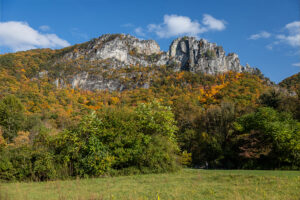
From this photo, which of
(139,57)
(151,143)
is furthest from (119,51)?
(151,143)

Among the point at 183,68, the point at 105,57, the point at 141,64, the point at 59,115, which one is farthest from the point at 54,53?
the point at 59,115

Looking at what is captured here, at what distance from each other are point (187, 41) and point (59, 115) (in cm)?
13130

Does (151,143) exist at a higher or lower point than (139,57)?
lower

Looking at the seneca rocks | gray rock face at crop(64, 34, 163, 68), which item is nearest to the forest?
the seneca rocks

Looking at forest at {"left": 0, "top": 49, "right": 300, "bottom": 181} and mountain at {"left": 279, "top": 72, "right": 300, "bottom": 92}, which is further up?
mountain at {"left": 279, "top": 72, "right": 300, "bottom": 92}

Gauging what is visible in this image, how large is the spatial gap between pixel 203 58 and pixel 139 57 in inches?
1941

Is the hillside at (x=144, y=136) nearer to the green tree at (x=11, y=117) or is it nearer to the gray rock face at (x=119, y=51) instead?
the green tree at (x=11, y=117)

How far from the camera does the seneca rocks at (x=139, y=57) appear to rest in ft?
411

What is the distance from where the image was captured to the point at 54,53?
501ft

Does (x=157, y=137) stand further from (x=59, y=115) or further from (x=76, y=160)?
(x=59, y=115)

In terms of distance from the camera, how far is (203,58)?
138125 mm

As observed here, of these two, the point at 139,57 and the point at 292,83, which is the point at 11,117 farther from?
the point at 139,57

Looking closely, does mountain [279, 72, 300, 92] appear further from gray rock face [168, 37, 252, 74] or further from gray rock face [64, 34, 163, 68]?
gray rock face [64, 34, 163, 68]

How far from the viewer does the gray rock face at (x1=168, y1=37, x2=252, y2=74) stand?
132 metres
